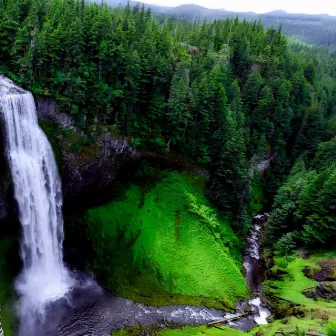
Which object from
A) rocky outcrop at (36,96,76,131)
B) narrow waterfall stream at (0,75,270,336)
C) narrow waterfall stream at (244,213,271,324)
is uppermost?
rocky outcrop at (36,96,76,131)

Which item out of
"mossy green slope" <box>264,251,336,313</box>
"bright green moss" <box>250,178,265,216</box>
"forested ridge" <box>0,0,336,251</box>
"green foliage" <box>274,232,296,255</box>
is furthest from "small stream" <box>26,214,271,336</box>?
"bright green moss" <box>250,178,265,216</box>

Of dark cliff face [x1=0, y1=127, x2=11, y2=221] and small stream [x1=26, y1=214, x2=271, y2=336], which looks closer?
small stream [x1=26, y1=214, x2=271, y2=336]

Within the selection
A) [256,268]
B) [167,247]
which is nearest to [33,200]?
[167,247]

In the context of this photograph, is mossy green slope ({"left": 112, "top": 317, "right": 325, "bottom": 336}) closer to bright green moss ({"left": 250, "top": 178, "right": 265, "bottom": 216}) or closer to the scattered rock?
the scattered rock

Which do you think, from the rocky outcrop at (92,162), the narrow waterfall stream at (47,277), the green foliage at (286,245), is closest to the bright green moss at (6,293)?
the narrow waterfall stream at (47,277)

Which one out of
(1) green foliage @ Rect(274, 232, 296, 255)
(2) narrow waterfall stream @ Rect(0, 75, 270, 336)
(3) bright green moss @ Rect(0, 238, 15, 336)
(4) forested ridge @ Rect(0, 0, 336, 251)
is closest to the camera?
(3) bright green moss @ Rect(0, 238, 15, 336)

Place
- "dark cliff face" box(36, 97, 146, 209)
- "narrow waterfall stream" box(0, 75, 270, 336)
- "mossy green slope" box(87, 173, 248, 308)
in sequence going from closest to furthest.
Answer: "narrow waterfall stream" box(0, 75, 270, 336) < "mossy green slope" box(87, 173, 248, 308) < "dark cliff face" box(36, 97, 146, 209)
